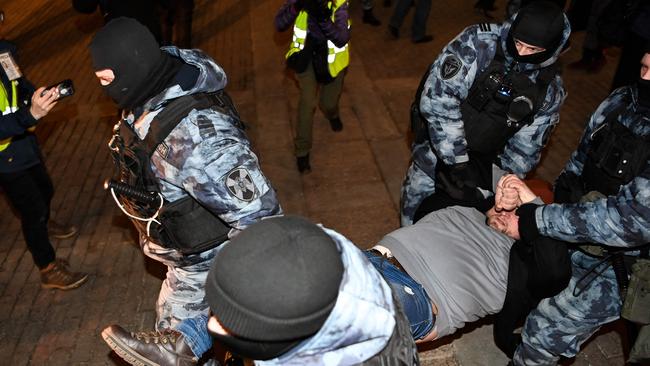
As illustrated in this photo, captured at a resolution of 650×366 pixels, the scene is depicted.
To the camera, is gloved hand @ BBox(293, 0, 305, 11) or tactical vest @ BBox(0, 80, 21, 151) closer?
tactical vest @ BBox(0, 80, 21, 151)

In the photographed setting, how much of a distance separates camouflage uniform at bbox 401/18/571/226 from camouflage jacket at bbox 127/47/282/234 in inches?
47.9

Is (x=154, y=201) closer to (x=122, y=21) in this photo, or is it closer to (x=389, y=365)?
(x=122, y=21)

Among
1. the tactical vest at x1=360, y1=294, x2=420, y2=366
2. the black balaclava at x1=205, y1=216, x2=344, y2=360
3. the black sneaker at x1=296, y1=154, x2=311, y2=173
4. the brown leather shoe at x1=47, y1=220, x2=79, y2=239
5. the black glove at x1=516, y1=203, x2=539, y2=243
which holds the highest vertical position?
the black balaclava at x1=205, y1=216, x2=344, y2=360

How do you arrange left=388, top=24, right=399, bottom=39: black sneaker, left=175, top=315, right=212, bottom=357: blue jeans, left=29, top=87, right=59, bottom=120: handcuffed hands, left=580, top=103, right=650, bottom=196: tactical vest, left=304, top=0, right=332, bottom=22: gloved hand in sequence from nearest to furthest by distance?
left=580, top=103, right=650, bottom=196: tactical vest
left=175, top=315, right=212, bottom=357: blue jeans
left=29, top=87, right=59, bottom=120: handcuffed hands
left=304, top=0, right=332, bottom=22: gloved hand
left=388, top=24, right=399, bottom=39: black sneaker

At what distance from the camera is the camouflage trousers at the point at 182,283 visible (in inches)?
99.2

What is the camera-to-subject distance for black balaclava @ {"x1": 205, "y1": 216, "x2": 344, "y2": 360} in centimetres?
125

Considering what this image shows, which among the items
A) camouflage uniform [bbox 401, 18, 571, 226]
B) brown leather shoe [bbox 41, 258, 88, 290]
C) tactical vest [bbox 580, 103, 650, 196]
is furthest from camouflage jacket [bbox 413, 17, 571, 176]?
brown leather shoe [bbox 41, 258, 88, 290]

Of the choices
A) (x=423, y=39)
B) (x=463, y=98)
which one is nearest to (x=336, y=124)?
(x=463, y=98)

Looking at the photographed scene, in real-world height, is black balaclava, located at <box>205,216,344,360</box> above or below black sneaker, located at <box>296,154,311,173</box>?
above

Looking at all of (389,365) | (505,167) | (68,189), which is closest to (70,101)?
(68,189)

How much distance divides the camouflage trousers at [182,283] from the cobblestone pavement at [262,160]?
115cm

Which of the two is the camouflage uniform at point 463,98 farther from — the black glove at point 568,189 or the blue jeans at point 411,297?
the blue jeans at point 411,297

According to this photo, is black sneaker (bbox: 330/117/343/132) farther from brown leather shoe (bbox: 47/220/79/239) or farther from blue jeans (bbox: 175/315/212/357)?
blue jeans (bbox: 175/315/212/357)

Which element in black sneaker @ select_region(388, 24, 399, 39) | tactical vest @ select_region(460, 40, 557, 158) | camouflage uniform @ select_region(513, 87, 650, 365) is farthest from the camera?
black sneaker @ select_region(388, 24, 399, 39)
